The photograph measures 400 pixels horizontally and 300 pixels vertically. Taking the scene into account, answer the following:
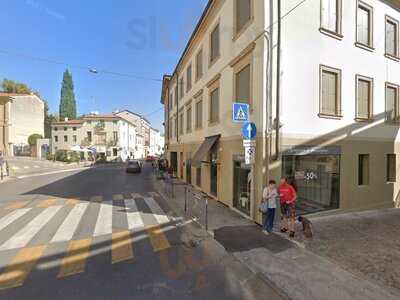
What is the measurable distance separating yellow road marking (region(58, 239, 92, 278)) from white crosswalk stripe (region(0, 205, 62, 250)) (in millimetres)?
1226

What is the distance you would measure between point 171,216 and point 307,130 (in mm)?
5470

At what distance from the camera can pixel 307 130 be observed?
315 inches

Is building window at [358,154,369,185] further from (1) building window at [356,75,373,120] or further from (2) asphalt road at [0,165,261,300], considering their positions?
(2) asphalt road at [0,165,261,300]

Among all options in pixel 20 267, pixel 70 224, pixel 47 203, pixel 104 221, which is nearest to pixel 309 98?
pixel 104 221

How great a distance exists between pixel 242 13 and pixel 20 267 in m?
9.85

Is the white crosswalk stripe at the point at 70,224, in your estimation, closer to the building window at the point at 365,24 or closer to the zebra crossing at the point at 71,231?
the zebra crossing at the point at 71,231

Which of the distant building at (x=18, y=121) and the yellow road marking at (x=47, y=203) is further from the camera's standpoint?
the distant building at (x=18, y=121)

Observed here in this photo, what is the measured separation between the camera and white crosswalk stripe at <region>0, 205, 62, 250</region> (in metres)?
5.78

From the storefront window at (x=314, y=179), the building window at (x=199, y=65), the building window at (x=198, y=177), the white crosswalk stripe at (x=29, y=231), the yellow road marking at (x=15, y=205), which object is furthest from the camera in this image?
the building window at (x=198, y=177)

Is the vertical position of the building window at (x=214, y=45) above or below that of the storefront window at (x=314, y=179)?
above

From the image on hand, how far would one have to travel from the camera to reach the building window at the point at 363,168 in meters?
9.78

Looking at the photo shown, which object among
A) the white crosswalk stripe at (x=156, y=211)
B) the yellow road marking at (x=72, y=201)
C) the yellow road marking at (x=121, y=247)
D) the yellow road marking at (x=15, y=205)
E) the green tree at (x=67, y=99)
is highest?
the green tree at (x=67, y=99)

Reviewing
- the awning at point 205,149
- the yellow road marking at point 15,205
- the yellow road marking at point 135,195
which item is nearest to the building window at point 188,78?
the awning at point 205,149

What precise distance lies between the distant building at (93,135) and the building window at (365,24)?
45.2 meters
